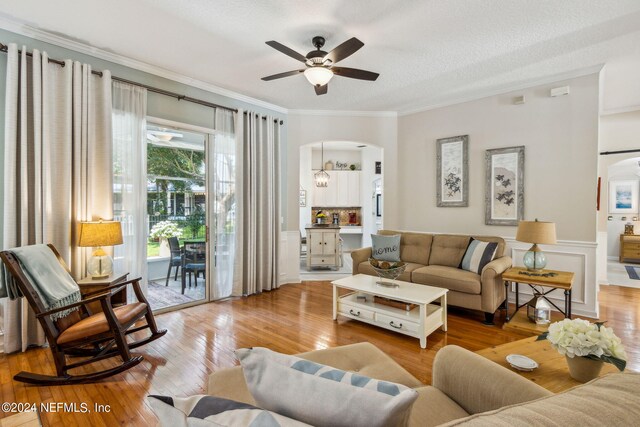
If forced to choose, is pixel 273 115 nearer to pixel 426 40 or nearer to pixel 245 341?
pixel 426 40

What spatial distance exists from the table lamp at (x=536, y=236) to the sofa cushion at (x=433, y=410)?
259cm

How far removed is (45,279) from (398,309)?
3153mm

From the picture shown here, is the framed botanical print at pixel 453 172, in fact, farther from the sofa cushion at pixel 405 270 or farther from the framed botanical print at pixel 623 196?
the framed botanical print at pixel 623 196

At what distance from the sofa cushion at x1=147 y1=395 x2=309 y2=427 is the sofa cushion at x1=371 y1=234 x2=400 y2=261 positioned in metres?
4.06

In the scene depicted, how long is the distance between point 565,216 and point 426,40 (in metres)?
2.83

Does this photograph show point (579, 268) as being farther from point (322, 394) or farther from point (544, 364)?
point (322, 394)

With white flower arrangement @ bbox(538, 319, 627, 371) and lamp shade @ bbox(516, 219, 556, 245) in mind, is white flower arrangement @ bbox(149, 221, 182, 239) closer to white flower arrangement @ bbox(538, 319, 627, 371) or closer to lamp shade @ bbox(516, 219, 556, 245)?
white flower arrangement @ bbox(538, 319, 627, 371)

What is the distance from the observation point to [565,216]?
153 inches

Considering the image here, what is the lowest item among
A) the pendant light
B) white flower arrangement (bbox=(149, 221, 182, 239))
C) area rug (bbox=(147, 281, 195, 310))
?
area rug (bbox=(147, 281, 195, 310))

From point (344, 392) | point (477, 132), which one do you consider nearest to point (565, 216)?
point (477, 132)

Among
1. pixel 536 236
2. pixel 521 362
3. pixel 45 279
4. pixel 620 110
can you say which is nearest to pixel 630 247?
pixel 620 110

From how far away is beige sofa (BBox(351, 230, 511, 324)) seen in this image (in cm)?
348

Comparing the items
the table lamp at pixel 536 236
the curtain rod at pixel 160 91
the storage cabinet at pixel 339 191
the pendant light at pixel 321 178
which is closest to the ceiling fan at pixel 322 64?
the curtain rod at pixel 160 91

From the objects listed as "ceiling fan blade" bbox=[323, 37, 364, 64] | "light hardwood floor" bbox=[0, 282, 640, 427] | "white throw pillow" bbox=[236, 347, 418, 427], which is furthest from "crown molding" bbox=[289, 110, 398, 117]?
"white throw pillow" bbox=[236, 347, 418, 427]
